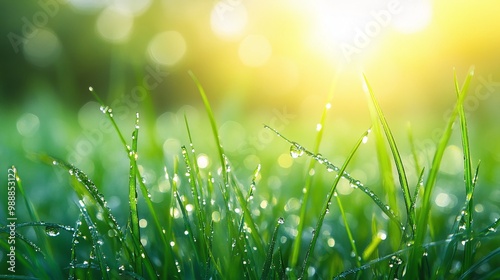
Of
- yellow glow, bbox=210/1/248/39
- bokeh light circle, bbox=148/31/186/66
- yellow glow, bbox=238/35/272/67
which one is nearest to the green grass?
bokeh light circle, bbox=148/31/186/66

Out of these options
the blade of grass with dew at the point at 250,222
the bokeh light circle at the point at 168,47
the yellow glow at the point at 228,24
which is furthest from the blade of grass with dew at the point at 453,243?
the yellow glow at the point at 228,24

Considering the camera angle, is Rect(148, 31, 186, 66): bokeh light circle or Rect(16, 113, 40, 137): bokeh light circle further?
Rect(148, 31, 186, 66): bokeh light circle

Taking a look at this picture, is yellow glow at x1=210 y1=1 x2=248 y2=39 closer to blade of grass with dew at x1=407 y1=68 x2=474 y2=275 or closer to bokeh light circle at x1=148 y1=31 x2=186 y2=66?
bokeh light circle at x1=148 y1=31 x2=186 y2=66

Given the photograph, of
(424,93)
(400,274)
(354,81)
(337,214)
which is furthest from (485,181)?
(354,81)

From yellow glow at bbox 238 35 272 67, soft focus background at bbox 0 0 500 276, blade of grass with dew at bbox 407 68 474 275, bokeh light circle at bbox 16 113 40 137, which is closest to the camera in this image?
blade of grass with dew at bbox 407 68 474 275

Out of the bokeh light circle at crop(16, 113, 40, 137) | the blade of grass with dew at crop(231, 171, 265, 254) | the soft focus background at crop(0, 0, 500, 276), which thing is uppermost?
the soft focus background at crop(0, 0, 500, 276)

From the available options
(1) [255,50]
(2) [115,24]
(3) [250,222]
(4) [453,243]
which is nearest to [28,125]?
(3) [250,222]

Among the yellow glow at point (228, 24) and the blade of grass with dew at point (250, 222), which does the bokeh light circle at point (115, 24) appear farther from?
the blade of grass with dew at point (250, 222)
